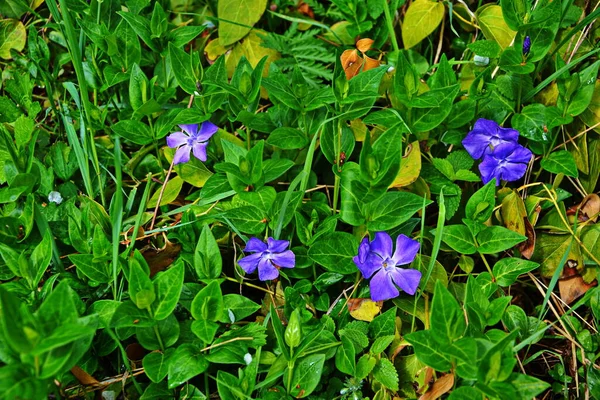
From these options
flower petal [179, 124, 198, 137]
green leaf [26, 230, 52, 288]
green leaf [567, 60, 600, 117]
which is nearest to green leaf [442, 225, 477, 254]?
green leaf [567, 60, 600, 117]

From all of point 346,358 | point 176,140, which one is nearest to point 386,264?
point 346,358

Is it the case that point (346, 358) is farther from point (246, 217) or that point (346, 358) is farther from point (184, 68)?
point (184, 68)

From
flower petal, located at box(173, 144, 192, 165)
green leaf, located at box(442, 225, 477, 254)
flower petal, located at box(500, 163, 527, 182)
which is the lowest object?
green leaf, located at box(442, 225, 477, 254)

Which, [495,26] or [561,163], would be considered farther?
[495,26]

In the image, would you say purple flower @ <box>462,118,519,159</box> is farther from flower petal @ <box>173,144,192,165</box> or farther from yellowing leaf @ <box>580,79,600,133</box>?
flower petal @ <box>173,144,192,165</box>

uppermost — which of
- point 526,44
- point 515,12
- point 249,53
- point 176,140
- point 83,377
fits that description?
point 515,12

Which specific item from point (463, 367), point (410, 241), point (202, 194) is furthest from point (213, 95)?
point (463, 367)

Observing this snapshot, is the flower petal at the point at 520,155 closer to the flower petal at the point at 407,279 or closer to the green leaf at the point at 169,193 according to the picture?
the flower petal at the point at 407,279
